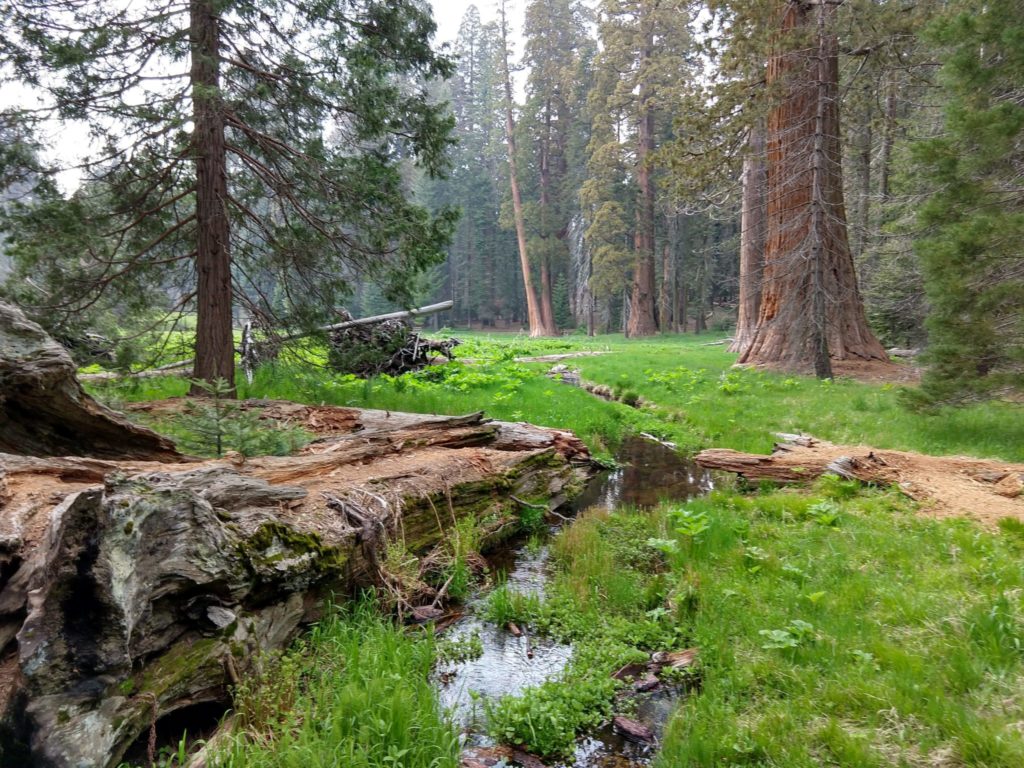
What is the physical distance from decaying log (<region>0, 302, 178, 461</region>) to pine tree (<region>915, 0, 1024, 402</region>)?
882 centimetres

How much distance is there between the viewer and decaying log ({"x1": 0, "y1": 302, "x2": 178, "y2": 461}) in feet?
12.0

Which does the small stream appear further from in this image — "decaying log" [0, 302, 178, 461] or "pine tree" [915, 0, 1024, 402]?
"pine tree" [915, 0, 1024, 402]

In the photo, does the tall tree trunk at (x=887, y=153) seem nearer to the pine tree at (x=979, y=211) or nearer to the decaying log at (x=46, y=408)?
the pine tree at (x=979, y=211)

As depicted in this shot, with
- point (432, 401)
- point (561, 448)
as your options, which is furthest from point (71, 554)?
point (432, 401)

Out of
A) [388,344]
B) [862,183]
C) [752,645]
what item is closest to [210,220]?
[388,344]

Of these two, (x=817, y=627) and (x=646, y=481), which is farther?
(x=646, y=481)

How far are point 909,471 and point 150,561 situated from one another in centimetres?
712

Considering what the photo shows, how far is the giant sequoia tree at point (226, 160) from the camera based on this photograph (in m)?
7.16

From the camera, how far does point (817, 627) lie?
12.1ft

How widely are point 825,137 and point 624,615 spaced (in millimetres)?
12715

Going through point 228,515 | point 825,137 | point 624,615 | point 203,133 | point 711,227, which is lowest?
point 624,615

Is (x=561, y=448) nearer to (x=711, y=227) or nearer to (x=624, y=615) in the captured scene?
(x=624, y=615)

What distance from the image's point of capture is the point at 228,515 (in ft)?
11.3

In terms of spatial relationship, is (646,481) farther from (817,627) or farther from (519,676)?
(519,676)
